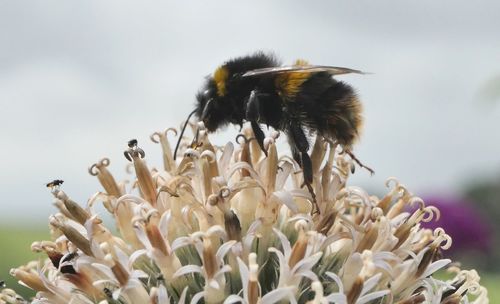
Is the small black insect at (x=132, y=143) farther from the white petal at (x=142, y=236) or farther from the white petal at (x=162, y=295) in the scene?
the white petal at (x=162, y=295)

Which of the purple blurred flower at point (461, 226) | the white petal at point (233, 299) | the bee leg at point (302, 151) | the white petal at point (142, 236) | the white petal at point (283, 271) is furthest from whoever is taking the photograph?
the purple blurred flower at point (461, 226)

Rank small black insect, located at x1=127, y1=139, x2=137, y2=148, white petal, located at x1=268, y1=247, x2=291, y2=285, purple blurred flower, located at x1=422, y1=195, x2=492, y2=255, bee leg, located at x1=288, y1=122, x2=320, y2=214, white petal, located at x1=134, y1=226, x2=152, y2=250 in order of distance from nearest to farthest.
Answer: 1. white petal, located at x1=268, y1=247, x2=291, y2=285
2. white petal, located at x1=134, y1=226, x2=152, y2=250
3. bee leg, located at x1=288, y1=122, x2=320, y2=214
4. small black insect, located at x1=127, y1=139, x2=137, y2=148
5. purple blurred flower, located at x1=422, y1=195, x2=492, y2=255

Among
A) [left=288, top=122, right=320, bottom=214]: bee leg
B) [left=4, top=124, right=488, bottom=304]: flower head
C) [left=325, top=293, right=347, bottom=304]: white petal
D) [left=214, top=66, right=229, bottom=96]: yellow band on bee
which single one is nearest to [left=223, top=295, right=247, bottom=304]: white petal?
[left=4, top=124, right=488, bottom=304]: flower head

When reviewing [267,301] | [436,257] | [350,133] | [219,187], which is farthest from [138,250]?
[436,257]

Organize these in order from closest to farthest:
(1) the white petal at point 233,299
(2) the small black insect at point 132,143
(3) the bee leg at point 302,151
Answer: (1) the white petal at point 233,299 < (3) the bee leg at point 302,151 < (2) the small black insect at point 132,143

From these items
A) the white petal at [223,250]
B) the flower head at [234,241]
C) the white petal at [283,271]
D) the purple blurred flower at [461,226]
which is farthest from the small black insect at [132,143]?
the purple blurred flower at [461,226]

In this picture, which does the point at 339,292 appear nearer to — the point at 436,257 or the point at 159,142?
the point at 436,257

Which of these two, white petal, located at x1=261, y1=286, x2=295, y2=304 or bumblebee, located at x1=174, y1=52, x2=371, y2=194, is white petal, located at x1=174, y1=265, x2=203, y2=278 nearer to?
white petal, located at x1=261, y1=286, x2=295, y2=304
